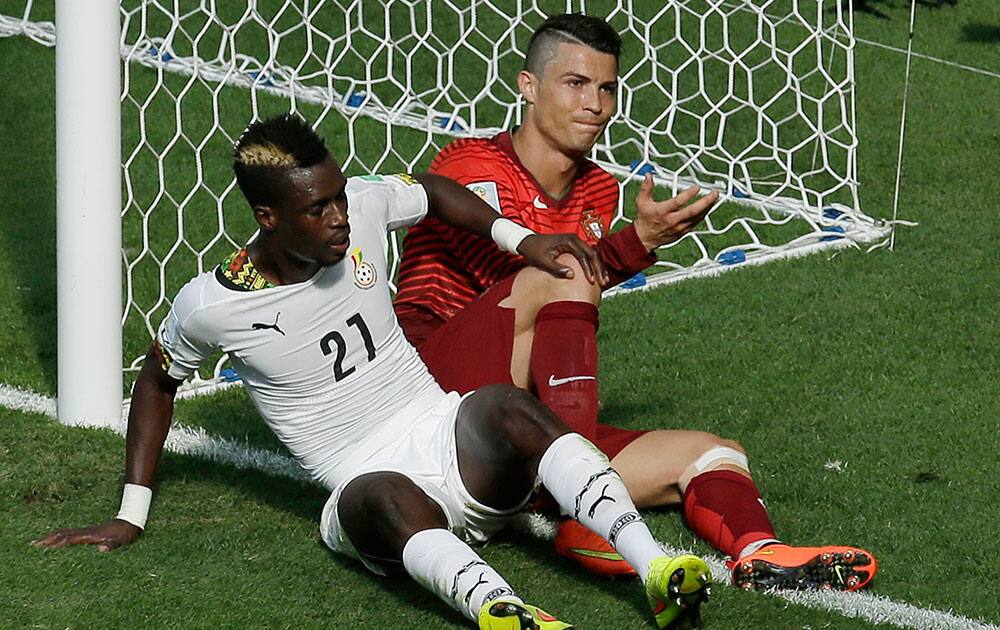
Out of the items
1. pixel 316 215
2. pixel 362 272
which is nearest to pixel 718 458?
pixel 362 272

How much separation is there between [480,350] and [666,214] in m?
0.63

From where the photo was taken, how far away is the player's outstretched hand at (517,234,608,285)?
4.07m

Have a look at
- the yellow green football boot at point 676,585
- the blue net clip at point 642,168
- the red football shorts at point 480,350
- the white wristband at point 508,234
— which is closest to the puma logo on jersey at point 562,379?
the red football shorts at point 480,350

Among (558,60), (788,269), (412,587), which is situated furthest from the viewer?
(788,269)

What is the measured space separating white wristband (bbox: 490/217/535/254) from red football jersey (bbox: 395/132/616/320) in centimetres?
33

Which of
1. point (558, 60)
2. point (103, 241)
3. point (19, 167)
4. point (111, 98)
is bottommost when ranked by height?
point (19, 167)

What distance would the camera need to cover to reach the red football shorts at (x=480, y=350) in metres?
4.29

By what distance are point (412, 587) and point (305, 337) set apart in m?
0.67

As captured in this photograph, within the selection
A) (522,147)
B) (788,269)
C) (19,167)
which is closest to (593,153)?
(788,269)

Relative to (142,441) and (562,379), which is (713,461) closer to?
(562,379)

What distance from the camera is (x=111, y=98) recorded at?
197 inches

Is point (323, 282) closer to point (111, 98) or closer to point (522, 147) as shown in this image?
point (522, 147)

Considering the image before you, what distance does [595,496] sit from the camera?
360 cm

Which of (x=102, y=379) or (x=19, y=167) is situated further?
(x=19, y=167)
